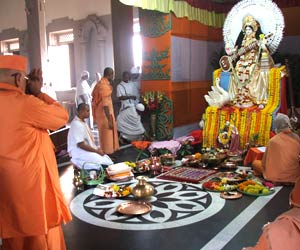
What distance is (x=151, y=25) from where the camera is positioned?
874cm

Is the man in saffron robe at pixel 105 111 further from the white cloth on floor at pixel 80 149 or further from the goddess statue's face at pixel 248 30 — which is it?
the goddess statue's face at pixel 248 30

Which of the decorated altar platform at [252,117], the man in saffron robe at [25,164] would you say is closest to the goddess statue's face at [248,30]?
the decorated altar platform at [252,117]

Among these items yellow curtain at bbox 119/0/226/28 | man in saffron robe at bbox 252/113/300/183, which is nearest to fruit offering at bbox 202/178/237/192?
man in saffron robe at bbox 252/113/300/183

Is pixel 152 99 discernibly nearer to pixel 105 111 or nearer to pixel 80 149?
pixel 105 111

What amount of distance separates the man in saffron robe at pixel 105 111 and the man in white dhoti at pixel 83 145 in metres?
1.40

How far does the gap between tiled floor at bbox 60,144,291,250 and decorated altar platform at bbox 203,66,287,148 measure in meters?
2.26

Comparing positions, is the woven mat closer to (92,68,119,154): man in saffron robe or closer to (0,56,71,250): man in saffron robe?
(92,68,119,154): man in saffron robe

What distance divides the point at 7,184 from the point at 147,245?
1432 mm

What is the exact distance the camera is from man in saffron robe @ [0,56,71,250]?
8.60 ft

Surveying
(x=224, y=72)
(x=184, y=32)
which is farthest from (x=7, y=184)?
(x=184, y=32)

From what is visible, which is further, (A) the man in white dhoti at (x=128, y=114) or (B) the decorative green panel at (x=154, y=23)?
(B) the decorative green panel at (x=154, y=23)

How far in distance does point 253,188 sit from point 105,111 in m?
3.10

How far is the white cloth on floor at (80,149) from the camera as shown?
5.10 meters

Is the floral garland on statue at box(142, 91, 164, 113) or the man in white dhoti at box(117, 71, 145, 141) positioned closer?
the man in white dhoti at box(117, 71, 145, 141)
